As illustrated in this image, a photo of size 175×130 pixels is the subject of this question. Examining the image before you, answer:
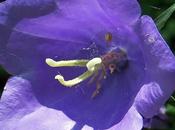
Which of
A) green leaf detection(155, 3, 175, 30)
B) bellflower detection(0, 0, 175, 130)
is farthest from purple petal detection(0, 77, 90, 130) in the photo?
green leaf detection(155, 3, 175, 30)

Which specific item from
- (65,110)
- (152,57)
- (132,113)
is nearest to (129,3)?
(152,57)

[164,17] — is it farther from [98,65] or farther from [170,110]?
[170,110]

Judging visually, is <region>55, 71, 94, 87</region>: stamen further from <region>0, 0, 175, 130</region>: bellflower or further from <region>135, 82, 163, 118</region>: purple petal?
<region>135, 82, 163, 118</region>: purple petal

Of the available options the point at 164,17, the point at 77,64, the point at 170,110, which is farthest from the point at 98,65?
the point at 170,110

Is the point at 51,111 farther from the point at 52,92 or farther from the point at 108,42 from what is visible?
the point at 108,42

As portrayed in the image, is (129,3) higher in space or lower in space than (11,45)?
higher

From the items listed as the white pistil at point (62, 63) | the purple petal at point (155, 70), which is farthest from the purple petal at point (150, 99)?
the white pistil at point (62, 63)

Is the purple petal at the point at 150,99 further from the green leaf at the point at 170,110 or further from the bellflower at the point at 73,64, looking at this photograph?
the green leaf at the point at 170,110
